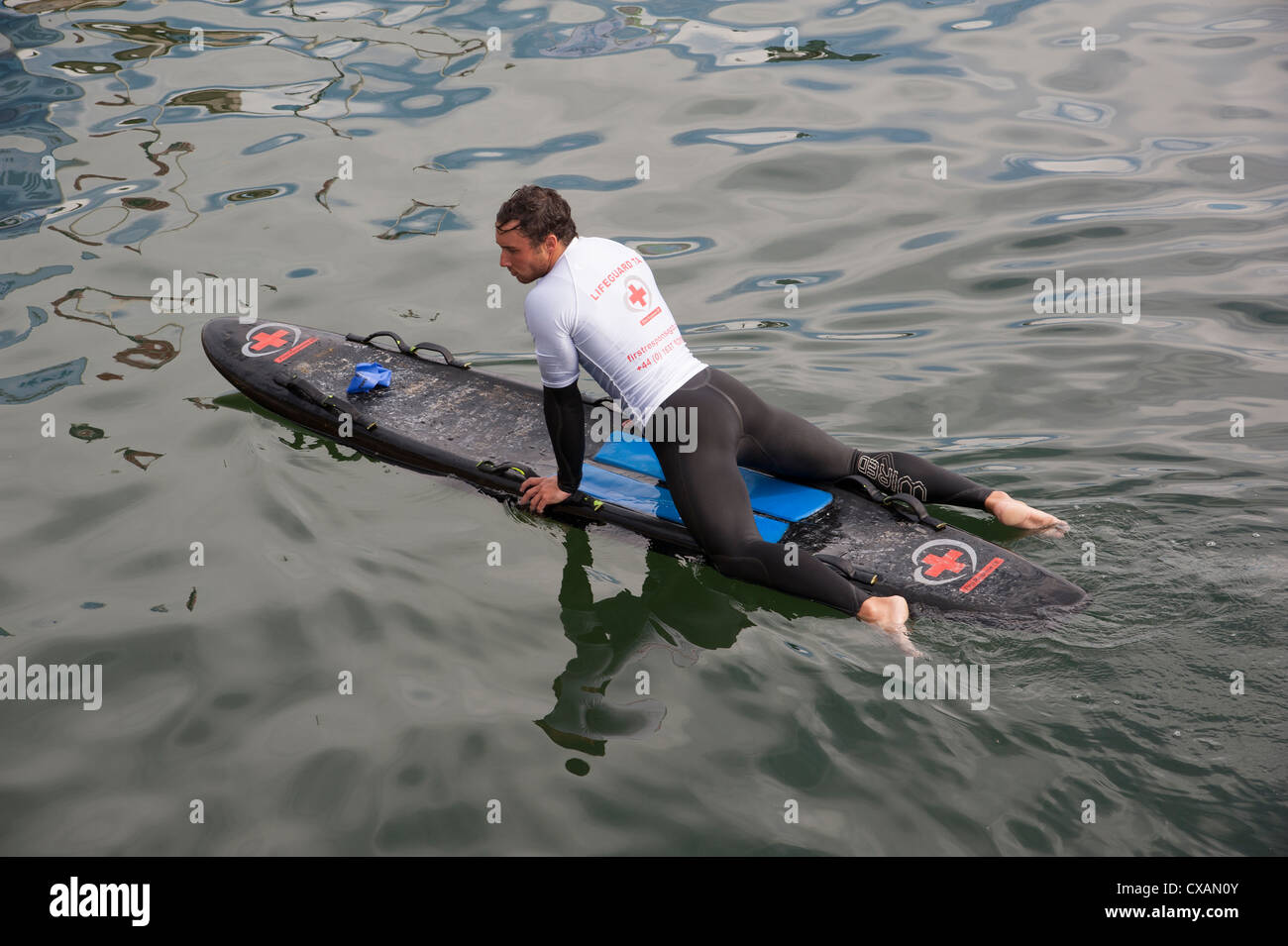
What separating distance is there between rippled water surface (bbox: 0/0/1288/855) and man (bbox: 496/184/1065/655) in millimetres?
245

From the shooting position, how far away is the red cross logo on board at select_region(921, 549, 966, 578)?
5355mm

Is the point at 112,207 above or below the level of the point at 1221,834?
above

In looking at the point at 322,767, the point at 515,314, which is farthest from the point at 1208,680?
the point at 515,314

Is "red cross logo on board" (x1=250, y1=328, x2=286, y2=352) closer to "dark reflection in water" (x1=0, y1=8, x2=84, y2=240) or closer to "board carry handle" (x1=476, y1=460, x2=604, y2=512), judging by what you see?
"board carry handle" (x1=476, y1=460, x2=604, y2=512)

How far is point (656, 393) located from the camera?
5.54m

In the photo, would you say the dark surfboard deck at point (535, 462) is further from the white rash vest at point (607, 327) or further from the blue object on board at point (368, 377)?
the white rash vest at point (607, 327)

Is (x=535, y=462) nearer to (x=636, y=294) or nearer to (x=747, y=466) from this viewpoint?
(x=747, y=466)

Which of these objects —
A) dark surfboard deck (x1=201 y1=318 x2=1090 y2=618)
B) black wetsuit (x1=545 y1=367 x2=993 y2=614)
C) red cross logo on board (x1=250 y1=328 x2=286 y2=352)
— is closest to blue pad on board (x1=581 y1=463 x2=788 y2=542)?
dark surfboard deck (x1=201 y1=318 x2=1090 y2=618)

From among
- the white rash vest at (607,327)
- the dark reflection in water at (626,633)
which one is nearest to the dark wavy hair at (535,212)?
the white rash vest at (607,327)

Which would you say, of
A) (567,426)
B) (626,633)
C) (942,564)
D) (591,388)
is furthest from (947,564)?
(591,388)

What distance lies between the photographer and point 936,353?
7617mm

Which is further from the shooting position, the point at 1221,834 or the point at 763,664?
the point at 763,664

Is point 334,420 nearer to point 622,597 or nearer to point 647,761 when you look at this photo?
point 622,597

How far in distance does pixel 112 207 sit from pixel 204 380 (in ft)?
A: 10.2
